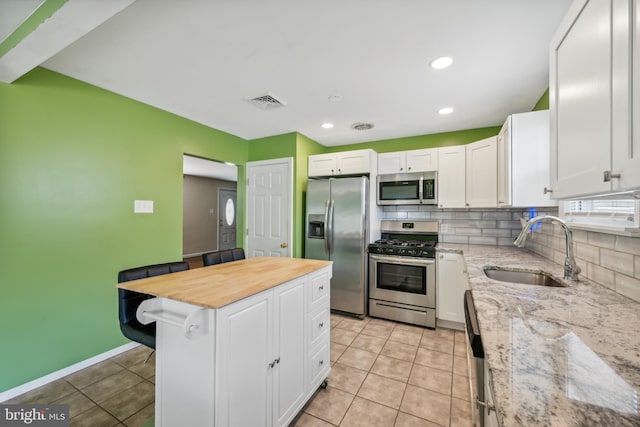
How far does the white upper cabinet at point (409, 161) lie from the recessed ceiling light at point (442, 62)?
140 cm

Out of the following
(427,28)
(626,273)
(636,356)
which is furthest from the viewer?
(427,28)

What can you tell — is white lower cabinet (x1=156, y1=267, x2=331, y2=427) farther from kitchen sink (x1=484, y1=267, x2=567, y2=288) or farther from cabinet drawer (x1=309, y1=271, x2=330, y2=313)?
kitchen sink (x1=484, y1=267, x2=567, y2=288)

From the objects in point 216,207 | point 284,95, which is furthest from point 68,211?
point 216,207

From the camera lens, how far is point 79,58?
1906 millimetres

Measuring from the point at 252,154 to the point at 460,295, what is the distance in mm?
3393

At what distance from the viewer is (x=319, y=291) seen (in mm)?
1863

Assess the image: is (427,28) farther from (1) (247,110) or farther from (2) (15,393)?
(2) (15,393)

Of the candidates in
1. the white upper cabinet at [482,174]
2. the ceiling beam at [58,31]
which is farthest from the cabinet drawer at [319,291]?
the white upper cabinet at [482,174]

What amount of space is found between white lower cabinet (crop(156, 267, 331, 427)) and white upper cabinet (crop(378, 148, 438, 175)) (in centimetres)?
238

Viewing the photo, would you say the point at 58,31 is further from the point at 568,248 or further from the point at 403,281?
the point at 403,281

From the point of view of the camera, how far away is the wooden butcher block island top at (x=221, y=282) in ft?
3.85

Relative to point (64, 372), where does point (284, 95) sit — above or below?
above

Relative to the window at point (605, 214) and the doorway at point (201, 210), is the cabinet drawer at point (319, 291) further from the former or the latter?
the doorway at point (201, 210)

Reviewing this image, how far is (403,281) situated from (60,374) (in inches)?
133
